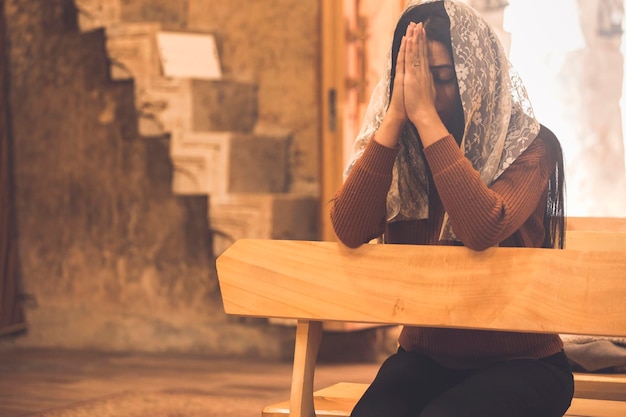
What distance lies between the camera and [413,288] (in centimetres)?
181

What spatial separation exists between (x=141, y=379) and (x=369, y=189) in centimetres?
253

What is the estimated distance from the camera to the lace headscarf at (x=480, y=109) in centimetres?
202

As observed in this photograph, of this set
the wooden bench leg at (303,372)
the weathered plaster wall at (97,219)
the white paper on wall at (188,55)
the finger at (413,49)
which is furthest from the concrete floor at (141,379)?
the finger at (413,49)

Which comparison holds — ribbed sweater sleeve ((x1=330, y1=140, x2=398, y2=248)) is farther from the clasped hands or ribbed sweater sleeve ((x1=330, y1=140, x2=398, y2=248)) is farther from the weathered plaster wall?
the weathered plaster wall

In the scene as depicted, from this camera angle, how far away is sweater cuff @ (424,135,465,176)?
1926 mm

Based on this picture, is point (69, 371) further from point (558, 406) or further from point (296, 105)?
point (558, 406)

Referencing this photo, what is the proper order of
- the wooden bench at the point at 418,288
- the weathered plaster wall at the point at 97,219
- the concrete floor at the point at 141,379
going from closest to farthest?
the wooden bench at the point at 418,288 < the concrete floor at the point at 141,379 < the weathered plaster wall at the point at 97,219

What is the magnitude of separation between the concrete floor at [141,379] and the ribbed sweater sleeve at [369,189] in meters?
1.68

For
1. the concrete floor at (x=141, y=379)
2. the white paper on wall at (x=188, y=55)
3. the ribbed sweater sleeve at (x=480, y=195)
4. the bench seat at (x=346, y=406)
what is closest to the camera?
the ribbed sweater sleeve at (x=480, y=195)

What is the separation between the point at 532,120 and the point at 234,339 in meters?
3.06

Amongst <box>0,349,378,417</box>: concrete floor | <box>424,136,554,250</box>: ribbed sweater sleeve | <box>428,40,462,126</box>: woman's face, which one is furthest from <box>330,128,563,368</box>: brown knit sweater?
<box>0,349,378,417</box>: concrete floor

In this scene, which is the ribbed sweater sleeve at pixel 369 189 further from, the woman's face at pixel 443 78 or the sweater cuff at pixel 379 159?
the woman's face at pixel 443 78

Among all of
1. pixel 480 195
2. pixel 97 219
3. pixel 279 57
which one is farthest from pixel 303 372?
pixel 97 219

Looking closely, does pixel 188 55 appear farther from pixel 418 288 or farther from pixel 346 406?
pixel 418 288
